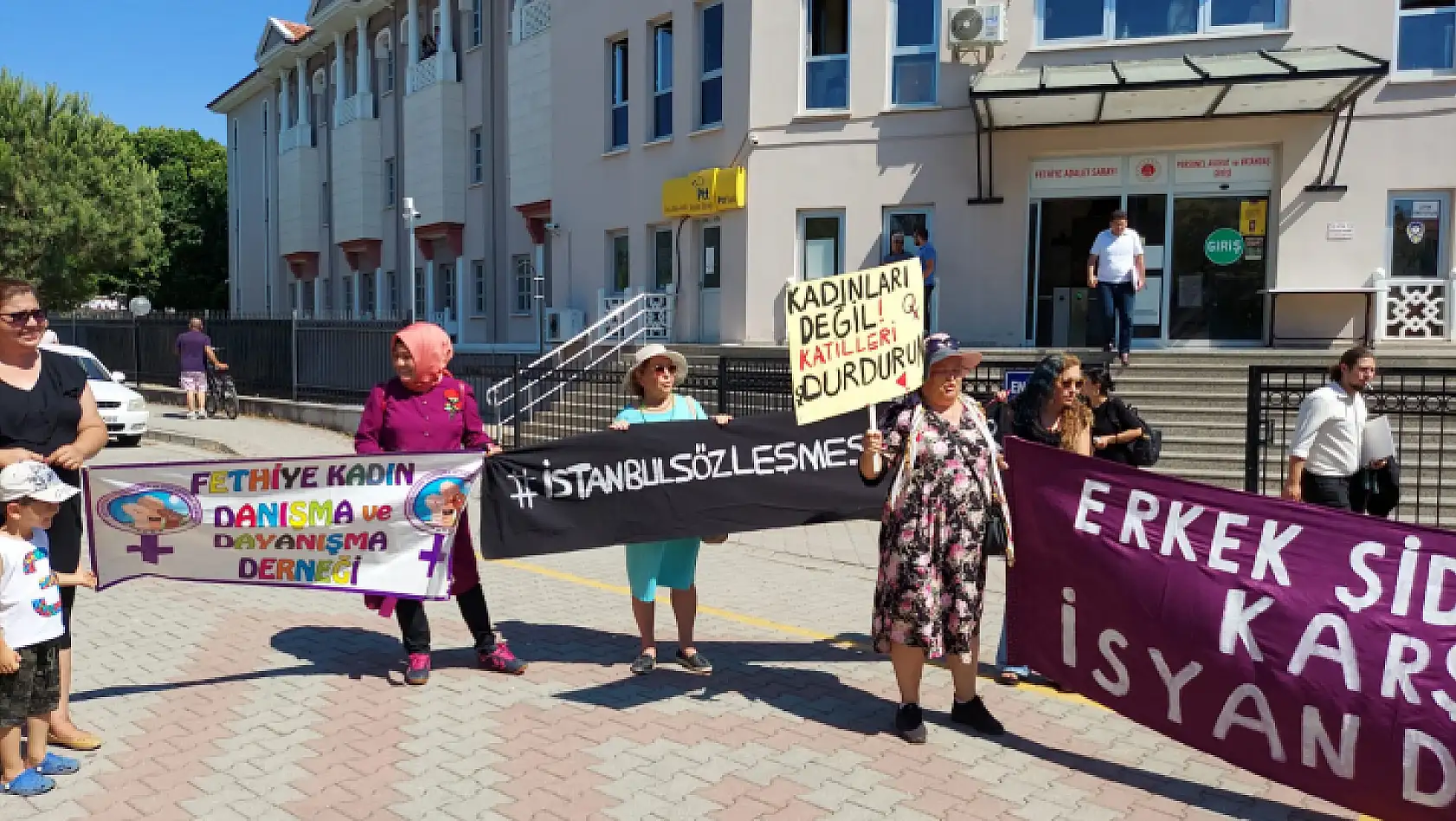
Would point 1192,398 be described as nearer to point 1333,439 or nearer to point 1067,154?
point 1067,154

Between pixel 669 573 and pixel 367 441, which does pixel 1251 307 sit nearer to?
pixel 669 573

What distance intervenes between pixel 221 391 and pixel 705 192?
1088 cm

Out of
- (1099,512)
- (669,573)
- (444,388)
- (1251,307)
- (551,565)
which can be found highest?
(1251,307)

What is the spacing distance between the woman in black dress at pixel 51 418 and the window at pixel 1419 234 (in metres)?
16.1

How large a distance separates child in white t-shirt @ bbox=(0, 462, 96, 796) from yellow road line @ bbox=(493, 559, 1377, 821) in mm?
2430

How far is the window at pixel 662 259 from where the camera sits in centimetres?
2006

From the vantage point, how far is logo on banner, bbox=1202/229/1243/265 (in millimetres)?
15266

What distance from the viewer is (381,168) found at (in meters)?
31.2

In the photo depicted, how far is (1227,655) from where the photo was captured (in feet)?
12.8

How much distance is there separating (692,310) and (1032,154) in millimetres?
6809

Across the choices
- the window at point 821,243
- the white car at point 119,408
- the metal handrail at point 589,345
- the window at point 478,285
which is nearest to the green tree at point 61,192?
the window at point 478,285

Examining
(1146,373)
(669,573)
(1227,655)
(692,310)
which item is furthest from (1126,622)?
(692,310)

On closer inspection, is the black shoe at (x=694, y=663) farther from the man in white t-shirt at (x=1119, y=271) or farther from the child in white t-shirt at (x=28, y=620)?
the man in white t-shirt at (x=1119, y=271)

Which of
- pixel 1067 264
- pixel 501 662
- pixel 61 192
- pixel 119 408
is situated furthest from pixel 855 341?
pixel 61 192
